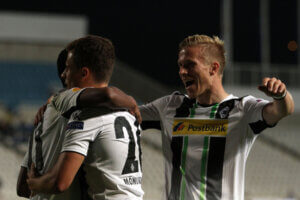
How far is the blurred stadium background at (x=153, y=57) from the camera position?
505 inches

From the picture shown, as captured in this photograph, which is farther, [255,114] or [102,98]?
[255,114]

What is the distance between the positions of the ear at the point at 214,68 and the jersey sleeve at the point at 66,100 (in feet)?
3.49

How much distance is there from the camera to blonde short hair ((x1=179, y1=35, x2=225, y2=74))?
2943 mm

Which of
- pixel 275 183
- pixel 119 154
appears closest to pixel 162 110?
pixel 119 154

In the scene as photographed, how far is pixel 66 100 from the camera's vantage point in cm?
207

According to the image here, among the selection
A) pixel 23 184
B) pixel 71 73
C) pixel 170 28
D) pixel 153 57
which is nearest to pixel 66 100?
pixel 71 73

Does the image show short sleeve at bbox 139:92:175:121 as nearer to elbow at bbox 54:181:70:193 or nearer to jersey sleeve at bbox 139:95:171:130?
jersey sleeve at bbox 139:95:171:130

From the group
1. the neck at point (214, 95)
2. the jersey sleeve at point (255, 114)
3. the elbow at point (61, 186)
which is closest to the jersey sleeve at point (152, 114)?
the neck at point (214, 95)

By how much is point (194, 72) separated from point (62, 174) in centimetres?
121

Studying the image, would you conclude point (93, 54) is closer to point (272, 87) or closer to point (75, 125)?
point (75, 125)

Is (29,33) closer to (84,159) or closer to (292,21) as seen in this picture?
(292,21)

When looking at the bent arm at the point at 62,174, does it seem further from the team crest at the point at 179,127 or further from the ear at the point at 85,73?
the team crest at the point at 179,127

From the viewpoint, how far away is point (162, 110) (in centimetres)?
316

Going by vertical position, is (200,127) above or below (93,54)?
below
